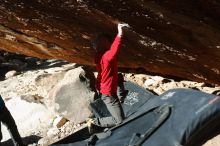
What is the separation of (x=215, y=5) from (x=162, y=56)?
2.10m

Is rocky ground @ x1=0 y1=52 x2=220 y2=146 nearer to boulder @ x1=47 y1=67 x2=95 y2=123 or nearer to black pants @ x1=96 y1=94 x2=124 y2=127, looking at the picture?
boulder @ x1=47 y1=67 x2=95 y2=123

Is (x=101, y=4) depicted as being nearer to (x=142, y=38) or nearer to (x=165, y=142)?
(x=142, y=38)

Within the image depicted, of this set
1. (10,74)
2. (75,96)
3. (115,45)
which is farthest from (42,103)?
(10,74)

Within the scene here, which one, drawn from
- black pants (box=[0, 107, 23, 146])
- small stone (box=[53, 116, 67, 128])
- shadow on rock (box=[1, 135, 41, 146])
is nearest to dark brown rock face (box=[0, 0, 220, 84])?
small stone (box=[53, 116, 67, 128])

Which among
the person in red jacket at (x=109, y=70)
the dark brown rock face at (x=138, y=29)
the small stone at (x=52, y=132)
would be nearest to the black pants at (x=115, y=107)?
the person in red jacket at (x=109, y=70)

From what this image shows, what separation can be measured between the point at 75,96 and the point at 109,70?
2343mm

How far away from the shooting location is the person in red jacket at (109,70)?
5.00m

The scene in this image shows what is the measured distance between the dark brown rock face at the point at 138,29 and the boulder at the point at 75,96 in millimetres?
439

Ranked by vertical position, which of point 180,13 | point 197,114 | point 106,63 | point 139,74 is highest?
point 180,13

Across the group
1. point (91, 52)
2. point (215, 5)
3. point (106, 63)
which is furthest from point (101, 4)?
point (91, 52)

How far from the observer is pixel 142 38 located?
5363mm

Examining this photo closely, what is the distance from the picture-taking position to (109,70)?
5.20 metres

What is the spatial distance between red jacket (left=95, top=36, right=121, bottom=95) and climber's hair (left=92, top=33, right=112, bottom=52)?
61mm

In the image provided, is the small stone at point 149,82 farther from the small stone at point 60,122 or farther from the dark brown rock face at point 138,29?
the small stone at point 60,122
